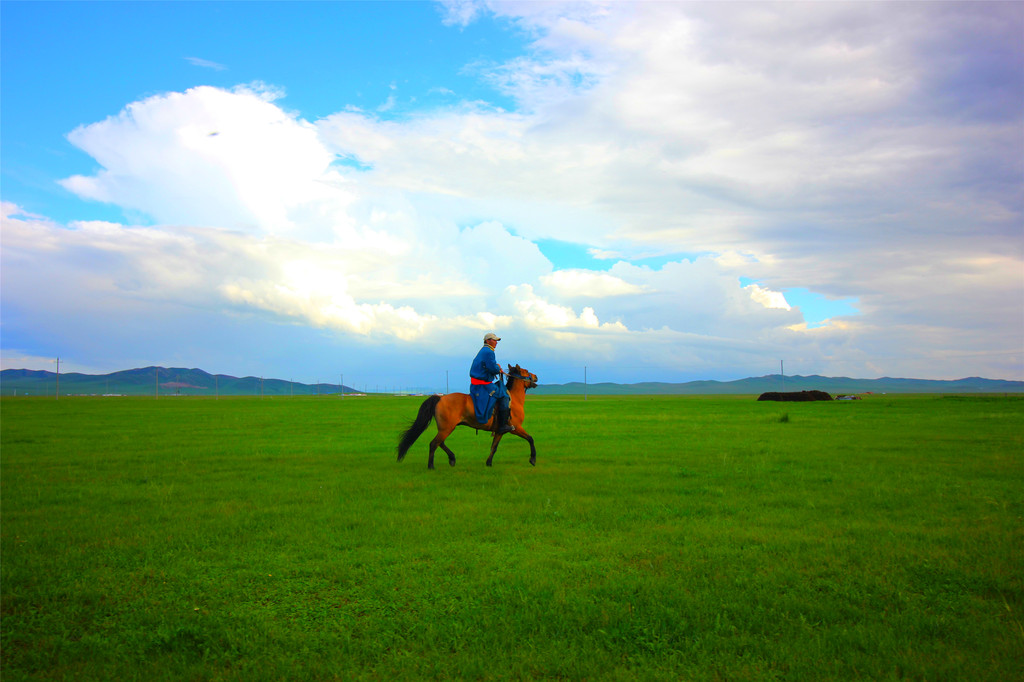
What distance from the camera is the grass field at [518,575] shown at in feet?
15.1

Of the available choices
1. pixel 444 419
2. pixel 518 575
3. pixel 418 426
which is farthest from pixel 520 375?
pixel 518 575

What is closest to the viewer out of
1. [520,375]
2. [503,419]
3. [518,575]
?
[518,575]

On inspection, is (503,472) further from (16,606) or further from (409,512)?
(16,606)

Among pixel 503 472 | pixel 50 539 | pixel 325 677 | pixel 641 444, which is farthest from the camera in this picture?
pixel 641 444

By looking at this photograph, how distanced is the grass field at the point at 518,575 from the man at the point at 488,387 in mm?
1301

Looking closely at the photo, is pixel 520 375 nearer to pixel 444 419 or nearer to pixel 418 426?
pixel 444 419

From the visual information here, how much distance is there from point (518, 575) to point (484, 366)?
7922mm

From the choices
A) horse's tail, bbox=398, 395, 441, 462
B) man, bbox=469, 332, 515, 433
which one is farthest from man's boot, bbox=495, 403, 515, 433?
horse's tail, bbox=398, 395, 441, 462

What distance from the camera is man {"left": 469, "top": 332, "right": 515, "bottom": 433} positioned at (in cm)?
1346

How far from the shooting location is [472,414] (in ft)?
44.6

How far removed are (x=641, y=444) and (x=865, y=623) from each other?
542 inches

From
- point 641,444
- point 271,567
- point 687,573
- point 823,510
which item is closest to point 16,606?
point 271,567

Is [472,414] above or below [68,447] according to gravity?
above

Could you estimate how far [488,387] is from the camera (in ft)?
44.8
